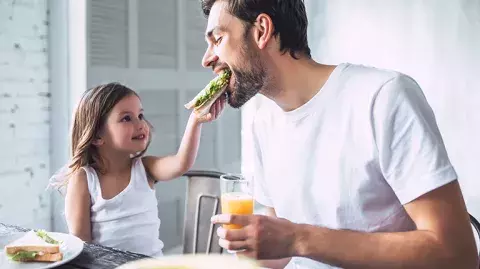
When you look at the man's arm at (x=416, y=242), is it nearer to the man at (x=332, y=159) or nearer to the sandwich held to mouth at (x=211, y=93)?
the man at (x=332, y=159)

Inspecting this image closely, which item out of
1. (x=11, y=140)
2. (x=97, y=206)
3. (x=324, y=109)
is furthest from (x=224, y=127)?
(x=324, y=109)

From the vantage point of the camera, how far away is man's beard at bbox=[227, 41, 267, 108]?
1.35 metres

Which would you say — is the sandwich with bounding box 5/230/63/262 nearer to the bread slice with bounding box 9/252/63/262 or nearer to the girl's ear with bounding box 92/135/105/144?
the bread slice with bounding box 9/252/63/262

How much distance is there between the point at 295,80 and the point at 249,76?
0.12m

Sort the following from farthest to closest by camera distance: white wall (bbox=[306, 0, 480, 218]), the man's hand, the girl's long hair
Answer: white wall (bbox=[306, 0, 480, 218]) < the girl's long hair < the man's hand

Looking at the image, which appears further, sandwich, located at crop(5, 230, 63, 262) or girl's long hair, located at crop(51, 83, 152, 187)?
girl's long hair, located at crop(51, 83, 152, 187)

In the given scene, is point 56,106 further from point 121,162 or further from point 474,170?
point 474,170

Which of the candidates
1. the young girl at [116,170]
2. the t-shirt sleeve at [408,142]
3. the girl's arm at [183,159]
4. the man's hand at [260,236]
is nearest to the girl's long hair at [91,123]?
the young girl at [116,170]

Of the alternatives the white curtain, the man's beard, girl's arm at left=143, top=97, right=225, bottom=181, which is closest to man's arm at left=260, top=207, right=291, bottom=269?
the man's beard

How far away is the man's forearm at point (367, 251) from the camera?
106 centimetres

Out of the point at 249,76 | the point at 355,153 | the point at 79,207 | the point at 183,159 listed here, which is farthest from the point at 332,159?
the point at 79,207

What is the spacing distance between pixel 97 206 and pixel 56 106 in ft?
3.20

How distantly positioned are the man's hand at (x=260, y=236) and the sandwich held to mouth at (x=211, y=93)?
1.80ft

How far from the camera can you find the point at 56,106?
2.60 metres
